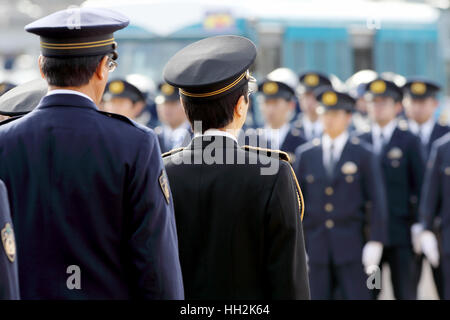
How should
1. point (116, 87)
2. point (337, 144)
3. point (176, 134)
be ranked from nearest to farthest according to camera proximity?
point (337, 144) < point (176, 134) < point (116, 87)

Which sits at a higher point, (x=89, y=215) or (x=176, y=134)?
(x=89, y=215)

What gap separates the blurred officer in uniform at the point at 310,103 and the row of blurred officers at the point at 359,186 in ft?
2.08

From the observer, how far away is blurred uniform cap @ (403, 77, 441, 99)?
30.4 feet

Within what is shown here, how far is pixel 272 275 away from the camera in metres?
2.83

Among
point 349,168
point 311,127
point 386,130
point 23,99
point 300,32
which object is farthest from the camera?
point 300,32

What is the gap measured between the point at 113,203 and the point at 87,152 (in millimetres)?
180

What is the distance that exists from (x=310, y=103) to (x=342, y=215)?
3.45 meters

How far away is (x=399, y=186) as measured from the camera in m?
7.36

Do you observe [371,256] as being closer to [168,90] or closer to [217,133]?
[168,90]

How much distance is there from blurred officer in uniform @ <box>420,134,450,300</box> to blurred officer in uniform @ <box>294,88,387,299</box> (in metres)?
0.51

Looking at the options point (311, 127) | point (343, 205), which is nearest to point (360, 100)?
point (311, 127)

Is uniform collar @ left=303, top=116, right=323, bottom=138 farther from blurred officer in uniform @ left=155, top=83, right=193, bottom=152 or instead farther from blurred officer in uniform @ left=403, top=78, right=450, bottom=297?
blurred officer in uniform @ left=155, top=83, right=193, bottom=152
